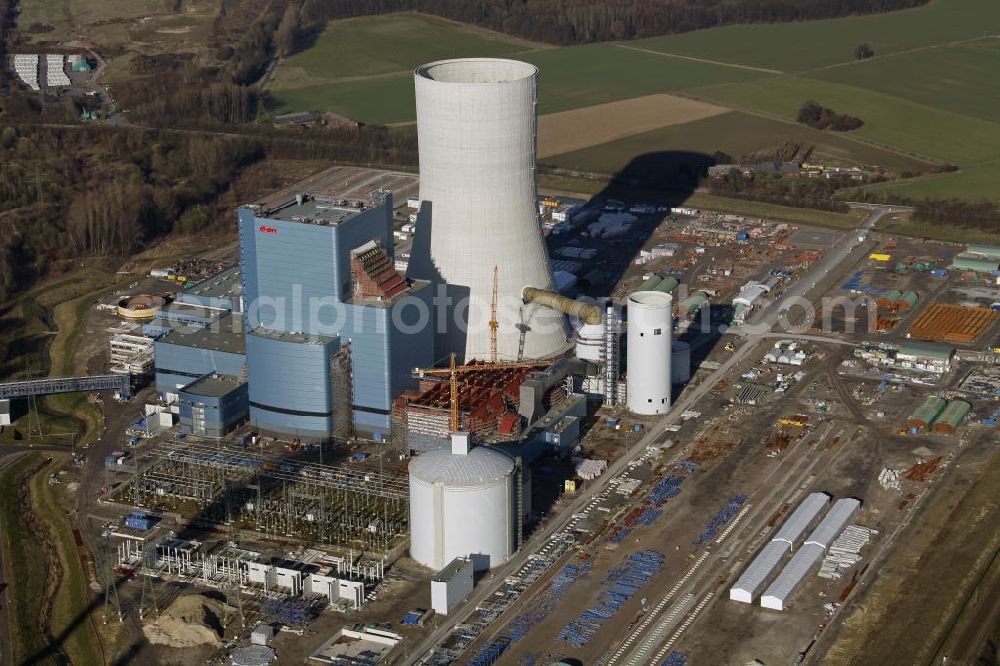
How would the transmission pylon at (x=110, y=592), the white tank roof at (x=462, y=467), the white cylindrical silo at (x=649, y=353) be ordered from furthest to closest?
the white cylindrical silo at (x=649, y=353), the white tank roof at (x=462, y=467), the transmission pylon at (x=110, y=592)

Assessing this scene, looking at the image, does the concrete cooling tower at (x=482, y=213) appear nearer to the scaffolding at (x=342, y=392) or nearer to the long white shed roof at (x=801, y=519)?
the scaffolding at (x=342, y=392)

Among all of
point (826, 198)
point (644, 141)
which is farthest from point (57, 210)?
point (826, 198)

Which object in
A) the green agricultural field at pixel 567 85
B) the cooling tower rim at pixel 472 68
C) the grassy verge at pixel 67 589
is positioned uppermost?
the cooling tower rim at pixel 472 68

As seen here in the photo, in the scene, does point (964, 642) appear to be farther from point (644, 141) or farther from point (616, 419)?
point (644, 141)

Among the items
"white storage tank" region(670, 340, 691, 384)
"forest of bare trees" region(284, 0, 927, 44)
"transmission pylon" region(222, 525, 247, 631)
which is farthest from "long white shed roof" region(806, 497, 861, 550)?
"forest of bare trees" region(284, 0, 927, 44)

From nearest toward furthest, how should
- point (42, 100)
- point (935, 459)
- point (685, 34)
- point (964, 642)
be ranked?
point (964, 642), point (935, 459), point (42, 100), point (685, 34)

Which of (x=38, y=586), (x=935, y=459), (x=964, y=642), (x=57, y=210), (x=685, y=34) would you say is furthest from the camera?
(x=685, y=34)

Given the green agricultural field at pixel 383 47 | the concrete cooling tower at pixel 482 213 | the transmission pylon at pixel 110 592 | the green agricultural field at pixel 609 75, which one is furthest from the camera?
the green agricultural field at pixel 383 47

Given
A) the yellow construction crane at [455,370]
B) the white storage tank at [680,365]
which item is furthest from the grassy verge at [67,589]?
the white storage tank at [680,365]
